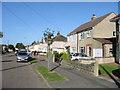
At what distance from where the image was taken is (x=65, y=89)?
26.9 feet

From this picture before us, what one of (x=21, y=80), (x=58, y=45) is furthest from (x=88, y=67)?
(x=58, y=45)

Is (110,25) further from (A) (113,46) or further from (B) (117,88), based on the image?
(B) (117,88)

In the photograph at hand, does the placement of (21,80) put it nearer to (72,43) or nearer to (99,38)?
(99,38)

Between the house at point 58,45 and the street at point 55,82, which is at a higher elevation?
the house at point 58,45

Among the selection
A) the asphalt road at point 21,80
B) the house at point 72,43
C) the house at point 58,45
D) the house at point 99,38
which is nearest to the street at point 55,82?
the asphalt road at point 21,80

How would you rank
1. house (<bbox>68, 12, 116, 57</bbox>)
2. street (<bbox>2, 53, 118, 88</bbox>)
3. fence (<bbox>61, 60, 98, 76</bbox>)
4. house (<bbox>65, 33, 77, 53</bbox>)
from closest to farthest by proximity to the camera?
1. street (<bbox>2, 53, 118, 88</bbox>)
2. fence (<bbox>61, 60, 98, 76</bbox>)
3. house (<bbox>68, 12, 116, 57</bbox>)
4. house (<bbox>65, 33, 77, 53</bbox>)

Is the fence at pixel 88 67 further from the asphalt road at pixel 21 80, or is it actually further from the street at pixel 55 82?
the asphalt road at pixel 21 80

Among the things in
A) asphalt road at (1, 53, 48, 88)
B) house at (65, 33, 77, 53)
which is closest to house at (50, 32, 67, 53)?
house at (65, 33, 77, 53)

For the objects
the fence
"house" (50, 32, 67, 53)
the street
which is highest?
"house" (50, 32, 67, 53)

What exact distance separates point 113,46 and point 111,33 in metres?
4.45

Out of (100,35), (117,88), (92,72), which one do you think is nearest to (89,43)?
(100,35)

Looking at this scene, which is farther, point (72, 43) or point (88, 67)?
point (72, 43)

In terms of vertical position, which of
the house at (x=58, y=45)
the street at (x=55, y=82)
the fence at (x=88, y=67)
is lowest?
the street at (x=55, y=82)

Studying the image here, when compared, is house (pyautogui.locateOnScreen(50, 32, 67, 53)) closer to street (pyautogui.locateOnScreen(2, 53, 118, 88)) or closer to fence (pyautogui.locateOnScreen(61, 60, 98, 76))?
fence (pyautogui.locateOnScreen(61, 60, 98, 76))
